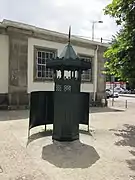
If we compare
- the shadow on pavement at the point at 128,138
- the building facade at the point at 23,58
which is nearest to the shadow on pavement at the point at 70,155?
the shadow on pavement at the point at 128,138

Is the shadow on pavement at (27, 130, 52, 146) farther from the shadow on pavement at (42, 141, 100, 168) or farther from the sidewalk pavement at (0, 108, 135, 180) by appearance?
the shadow on pavement at (42, 141, 100, 168)

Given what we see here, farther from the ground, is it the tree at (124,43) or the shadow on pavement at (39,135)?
the tree at (124,43)

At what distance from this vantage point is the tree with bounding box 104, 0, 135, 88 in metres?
9.23

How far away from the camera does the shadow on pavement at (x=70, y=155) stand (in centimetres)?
555

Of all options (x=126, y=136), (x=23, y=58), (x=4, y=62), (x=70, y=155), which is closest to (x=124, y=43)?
(x=126, y=136)

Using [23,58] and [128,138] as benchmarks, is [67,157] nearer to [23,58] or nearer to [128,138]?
[128,138]

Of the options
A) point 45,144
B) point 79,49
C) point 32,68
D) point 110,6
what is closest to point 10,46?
point 32,68

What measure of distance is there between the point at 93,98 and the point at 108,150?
512 inches

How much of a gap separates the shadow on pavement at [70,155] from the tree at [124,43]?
3619mm

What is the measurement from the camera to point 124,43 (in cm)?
957

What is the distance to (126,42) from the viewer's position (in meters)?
9.48

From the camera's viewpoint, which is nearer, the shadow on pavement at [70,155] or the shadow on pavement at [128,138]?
the shadow on pavement at [70,155]

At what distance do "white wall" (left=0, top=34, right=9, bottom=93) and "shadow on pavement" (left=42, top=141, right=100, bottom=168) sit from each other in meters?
9.15

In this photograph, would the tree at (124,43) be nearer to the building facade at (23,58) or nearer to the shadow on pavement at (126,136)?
the shadow on pavement at (126,136)
